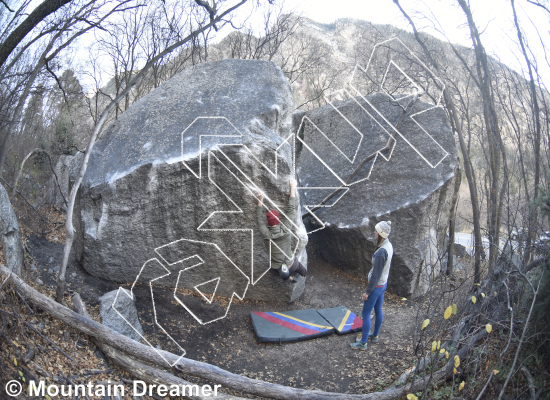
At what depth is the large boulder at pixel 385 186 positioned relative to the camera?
6.34 metres

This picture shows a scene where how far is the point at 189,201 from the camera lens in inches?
205

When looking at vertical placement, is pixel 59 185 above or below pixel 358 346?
above

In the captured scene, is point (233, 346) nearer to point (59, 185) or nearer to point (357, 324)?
point (357, 324)

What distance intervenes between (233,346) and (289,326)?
2.63ft

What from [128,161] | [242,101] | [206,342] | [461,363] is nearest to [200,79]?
[242,101]

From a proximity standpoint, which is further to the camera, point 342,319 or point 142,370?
point 342,319

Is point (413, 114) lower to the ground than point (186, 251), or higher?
higher

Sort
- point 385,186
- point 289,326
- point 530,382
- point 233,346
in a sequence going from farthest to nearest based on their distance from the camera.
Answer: point 385,186
point 289,326
point 233,346
point 530,382

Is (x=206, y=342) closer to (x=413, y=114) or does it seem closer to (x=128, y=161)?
(x=128, y=161)

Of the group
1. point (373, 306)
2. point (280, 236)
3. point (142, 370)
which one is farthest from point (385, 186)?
point (142, 370)

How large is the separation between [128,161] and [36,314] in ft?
7.46

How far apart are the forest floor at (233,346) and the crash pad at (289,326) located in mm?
89

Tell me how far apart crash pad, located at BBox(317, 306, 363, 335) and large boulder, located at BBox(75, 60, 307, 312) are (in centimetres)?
64

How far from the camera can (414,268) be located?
20.6 ft
